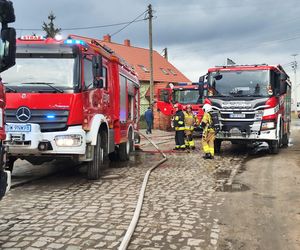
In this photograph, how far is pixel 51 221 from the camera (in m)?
5.91

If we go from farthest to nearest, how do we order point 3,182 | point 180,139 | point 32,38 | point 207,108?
1. point 180,139
2. point 207,108
3. point 32,38
4. point 3,182

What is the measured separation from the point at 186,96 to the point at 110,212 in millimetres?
17518

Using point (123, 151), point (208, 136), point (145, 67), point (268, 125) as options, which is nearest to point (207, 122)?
point (208, 136)

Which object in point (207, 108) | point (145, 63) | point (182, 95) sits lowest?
point (207, 108)

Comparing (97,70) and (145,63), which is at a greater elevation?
(145,63)

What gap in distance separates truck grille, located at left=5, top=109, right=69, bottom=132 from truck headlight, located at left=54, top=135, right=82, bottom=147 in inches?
6.3

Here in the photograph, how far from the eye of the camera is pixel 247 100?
13414 millimetres

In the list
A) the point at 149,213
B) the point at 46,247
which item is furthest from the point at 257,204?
the point at 46,247

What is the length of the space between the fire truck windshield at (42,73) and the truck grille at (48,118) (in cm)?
47

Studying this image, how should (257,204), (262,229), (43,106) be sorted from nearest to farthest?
1. (262,229)
2. (257,204)
3. (43,106)

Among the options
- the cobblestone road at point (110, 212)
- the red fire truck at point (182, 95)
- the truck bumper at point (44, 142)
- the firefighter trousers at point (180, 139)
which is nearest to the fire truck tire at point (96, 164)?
the cobblestone road at point (110, 212)

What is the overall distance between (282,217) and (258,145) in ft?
38.1

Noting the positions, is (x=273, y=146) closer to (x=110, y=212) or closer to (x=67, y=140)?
(x=67, y=140)

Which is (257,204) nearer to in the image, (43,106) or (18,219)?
(18,219)
